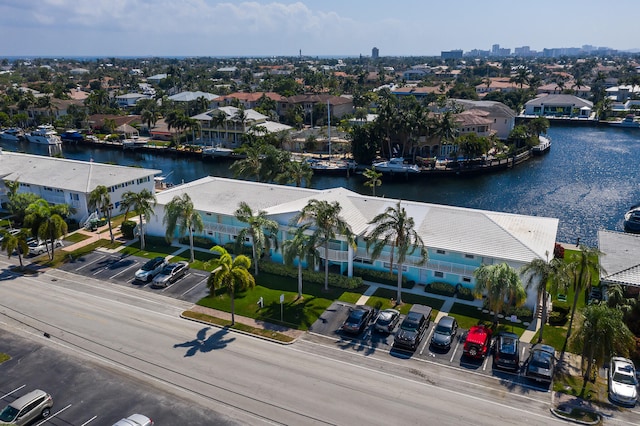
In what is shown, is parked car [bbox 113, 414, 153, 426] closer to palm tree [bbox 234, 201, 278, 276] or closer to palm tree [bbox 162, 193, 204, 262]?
palm tree [bbox 234, 201, 278, 276]

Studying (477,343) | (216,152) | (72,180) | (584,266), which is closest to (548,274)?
(584,266)

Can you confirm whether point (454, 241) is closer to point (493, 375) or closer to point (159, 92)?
point (493, 375)

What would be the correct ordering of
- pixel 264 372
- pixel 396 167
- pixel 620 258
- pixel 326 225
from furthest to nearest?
pixel 396 167, pixel 620 258, pixel 326 225, pixel 264 372

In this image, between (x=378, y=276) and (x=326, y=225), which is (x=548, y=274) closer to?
(x=378, y=276)

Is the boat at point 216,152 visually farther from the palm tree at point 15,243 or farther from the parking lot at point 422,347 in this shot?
the parking lot at point 422,347

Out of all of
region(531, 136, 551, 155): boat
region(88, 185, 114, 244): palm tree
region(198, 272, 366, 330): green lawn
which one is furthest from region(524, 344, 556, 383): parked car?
region(531, 136, 551, 155): boat

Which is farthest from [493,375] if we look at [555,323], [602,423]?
[555,323]
